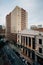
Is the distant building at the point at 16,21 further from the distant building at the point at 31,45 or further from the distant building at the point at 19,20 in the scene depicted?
the distant building at the point at 31,45

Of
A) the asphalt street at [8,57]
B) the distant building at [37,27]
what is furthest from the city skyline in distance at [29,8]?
the asphalt street at [8,57]

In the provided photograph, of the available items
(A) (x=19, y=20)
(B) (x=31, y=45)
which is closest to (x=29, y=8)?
(A) (x=19, y=20)

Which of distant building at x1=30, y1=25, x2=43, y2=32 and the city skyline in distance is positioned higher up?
the city skyline in distance

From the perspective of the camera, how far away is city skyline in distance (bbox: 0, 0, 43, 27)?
1.95 metres

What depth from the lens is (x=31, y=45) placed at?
1998mm

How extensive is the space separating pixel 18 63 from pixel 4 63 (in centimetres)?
29

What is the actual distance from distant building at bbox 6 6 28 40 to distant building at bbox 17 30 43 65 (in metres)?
0.11

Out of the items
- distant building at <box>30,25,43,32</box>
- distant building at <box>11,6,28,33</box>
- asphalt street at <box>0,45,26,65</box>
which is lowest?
asphalt street at <box>0,45,26,65</box>

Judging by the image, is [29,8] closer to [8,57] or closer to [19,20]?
[19,20]

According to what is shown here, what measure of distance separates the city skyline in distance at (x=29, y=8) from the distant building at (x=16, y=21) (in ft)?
0.31

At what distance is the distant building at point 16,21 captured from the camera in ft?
6.50

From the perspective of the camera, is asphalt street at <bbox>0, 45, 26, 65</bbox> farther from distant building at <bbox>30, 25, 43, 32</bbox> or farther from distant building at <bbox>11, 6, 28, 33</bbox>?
distant building at <bbox>30, 25, 43, 32</bbox>

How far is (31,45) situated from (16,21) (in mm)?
531

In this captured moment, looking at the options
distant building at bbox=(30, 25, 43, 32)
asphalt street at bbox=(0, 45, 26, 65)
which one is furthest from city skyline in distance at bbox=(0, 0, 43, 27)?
asphalt street at bbox=(0, 45, 26, 65)
